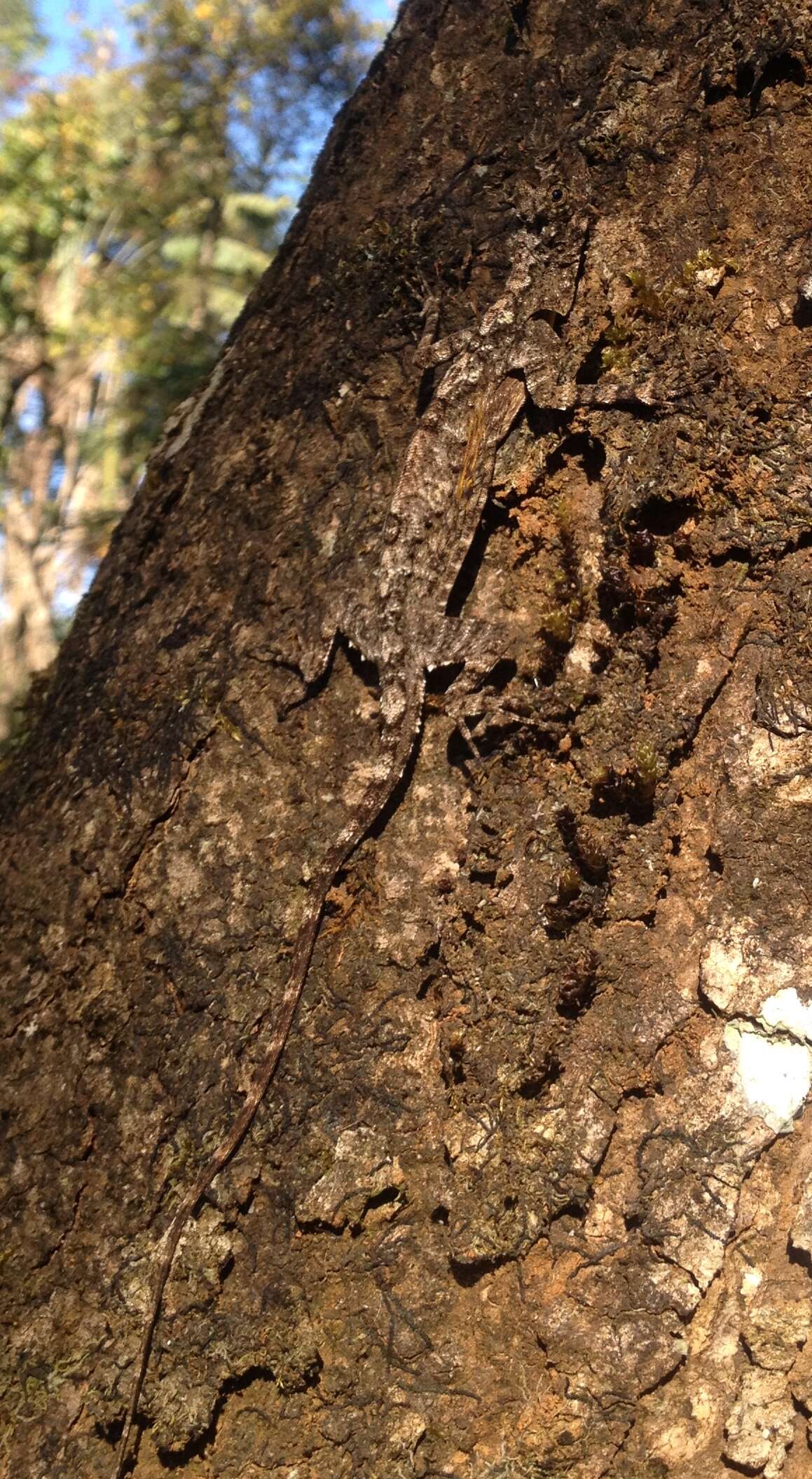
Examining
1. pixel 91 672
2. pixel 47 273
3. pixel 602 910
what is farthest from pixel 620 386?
pixel 47 273

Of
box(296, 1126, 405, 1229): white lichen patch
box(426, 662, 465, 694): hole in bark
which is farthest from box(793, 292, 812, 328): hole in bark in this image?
box(296, 1126, 405, 1229): white lichen patch

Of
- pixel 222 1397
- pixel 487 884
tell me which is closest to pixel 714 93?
pixel 487 884

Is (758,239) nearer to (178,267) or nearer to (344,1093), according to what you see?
(344,1093)

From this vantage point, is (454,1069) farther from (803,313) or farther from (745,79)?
(745,79)

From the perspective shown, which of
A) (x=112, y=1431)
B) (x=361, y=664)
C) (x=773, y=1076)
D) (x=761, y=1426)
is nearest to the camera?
(x=761, y=1426)

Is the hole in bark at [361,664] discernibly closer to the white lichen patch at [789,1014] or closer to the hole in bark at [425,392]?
the hole in bark at [425,392]

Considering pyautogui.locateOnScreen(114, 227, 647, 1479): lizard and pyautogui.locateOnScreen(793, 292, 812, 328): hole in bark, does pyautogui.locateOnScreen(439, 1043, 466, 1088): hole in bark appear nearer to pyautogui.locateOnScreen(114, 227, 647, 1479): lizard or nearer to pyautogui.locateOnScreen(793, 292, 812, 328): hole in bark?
pyautogui.locateOnScreen(114, 227, 647, 1479): lizard

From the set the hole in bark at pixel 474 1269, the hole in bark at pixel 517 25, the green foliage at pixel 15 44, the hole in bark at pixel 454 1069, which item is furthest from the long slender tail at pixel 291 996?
the green foliage at pixel 15 44
